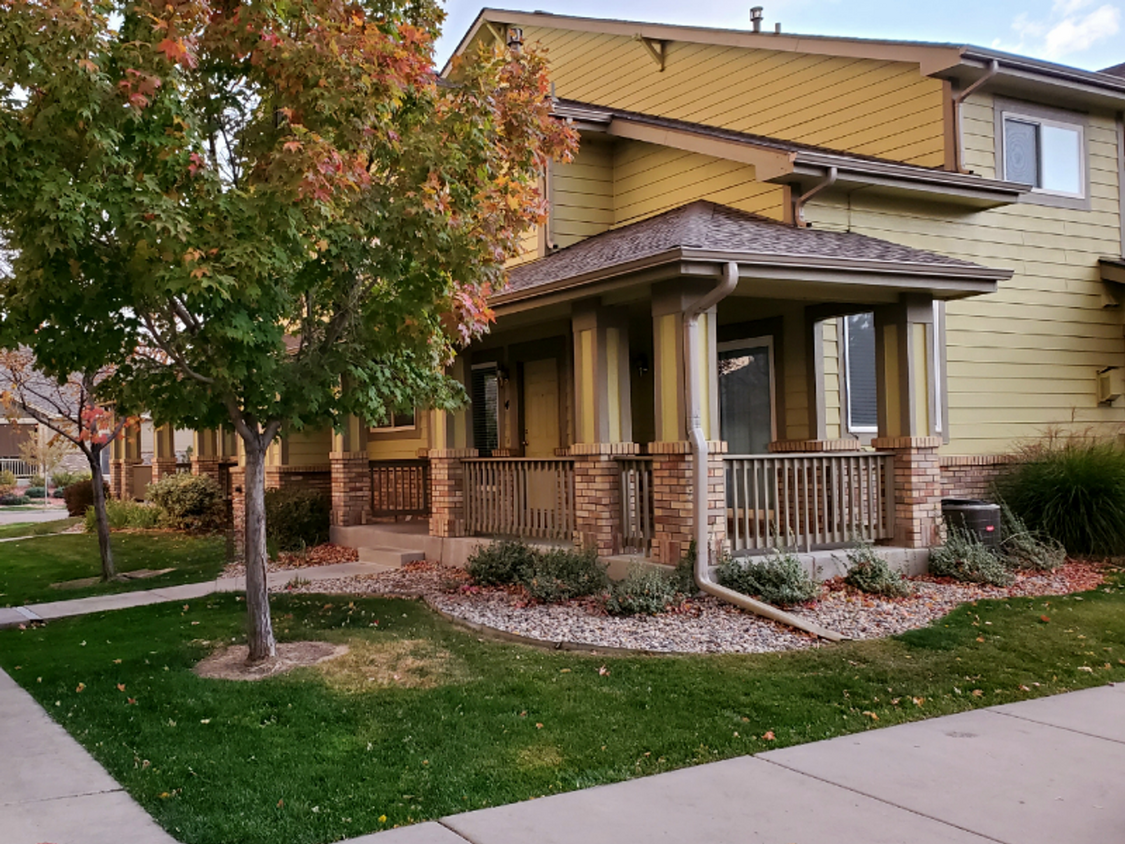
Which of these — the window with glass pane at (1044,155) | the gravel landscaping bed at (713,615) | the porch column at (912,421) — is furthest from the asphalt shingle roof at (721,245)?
the gravel landscaping bed at (713,615)

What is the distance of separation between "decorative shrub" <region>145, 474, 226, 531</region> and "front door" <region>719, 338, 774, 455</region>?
10789mm

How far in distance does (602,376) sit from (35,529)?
58.5 feet

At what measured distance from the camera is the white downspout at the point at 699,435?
8.91 meters

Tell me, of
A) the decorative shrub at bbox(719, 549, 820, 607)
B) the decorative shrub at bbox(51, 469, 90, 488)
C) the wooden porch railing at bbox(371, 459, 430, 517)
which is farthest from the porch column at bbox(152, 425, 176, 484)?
the decorative shrub at bbox(719, 549, 820, 607)

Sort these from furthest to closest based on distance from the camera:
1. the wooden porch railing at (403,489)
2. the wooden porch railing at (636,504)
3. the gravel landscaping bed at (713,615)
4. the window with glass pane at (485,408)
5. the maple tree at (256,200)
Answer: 1. the window with glass pane at (485,408)
2. the wooden porch railing at (403,489)
3. the wooden porch railing at (636,504)
4. the gravel landscaping bed at (713,615)
5. the maple tree at (256,200)

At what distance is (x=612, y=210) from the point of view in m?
14.7

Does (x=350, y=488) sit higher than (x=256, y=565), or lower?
higher

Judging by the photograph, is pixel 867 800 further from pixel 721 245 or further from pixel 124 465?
pixel 124 465

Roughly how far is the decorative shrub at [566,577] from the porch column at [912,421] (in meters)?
3.42

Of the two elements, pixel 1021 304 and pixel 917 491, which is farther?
pixel 1021 304

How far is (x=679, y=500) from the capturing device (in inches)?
369

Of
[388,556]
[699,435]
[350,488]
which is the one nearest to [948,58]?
[699,435]

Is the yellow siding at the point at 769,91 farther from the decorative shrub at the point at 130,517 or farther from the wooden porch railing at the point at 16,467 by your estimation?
the wooden porch railing at the point at 16,467

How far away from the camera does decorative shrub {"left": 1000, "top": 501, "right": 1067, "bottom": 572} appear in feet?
35.3
